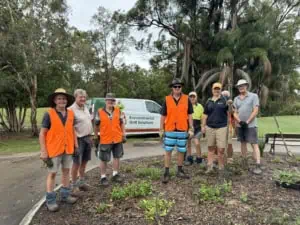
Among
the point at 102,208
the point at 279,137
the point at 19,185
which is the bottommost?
the point at 19,185

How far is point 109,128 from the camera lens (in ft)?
14.7

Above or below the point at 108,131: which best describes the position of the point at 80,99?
above

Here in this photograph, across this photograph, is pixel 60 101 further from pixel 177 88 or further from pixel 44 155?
pixel 177 88

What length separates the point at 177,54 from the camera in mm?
19703

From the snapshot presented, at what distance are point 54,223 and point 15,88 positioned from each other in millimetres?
11102

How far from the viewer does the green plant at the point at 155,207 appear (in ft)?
10.8

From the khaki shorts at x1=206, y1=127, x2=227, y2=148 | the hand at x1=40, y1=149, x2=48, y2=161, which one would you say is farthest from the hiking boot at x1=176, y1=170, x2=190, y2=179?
the hand at x1=40, y1=149, x2=48, y2=161

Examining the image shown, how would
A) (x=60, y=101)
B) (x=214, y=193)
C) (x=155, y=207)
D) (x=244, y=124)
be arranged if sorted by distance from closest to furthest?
1. (x=155, y=207)
2. (x=60, y=101)
3. (x=214, y=193)
4. (x=244, y=124)

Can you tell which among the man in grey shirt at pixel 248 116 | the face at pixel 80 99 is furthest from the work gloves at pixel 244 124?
the face at pixel 80 99

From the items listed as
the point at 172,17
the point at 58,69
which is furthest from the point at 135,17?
the point at 58,69

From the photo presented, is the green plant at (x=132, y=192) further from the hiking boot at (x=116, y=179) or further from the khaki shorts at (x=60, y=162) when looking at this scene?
the khaki shorts at (x=60, y=162)

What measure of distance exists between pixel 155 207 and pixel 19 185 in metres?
3.27

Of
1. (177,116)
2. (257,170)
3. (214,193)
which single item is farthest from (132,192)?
(257,170)

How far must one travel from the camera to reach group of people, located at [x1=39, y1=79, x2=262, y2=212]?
11.9ft
